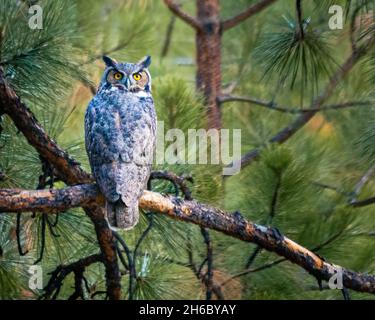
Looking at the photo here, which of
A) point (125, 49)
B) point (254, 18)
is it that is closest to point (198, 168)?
point (125, 49)

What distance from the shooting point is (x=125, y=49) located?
4434 mm

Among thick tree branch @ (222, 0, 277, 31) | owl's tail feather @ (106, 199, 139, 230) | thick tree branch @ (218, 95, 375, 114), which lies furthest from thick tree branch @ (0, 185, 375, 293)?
thick tree branch @ (222, 0, 277, 31)

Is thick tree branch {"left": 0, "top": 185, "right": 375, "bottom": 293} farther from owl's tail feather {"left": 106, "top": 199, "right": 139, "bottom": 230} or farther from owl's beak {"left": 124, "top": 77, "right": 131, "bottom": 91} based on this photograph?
owl's beak {"left": 124, "top": 77, "right": 131, "bottom": 91}

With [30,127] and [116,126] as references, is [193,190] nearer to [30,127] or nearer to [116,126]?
[116,126]

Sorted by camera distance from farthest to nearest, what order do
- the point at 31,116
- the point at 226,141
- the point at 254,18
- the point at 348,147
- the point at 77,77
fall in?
the point at 254,18 < the point at 348,147 < the point at 226,141 < the point at 77,77 < the point at 31,116

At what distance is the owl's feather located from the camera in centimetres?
255

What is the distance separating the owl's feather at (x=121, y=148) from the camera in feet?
8.36

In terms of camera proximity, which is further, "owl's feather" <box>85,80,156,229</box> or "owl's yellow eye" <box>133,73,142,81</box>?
"owl's yellow eye" <box>133,73,142,81</box>

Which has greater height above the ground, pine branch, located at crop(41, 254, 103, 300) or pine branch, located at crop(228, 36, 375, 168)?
pine branch, located at crop(228, 36, 375, 168)

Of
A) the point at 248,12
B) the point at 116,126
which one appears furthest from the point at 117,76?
the point at 248,12

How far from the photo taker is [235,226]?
2.55 metres


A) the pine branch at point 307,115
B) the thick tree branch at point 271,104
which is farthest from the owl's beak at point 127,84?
the thick tree branch at point 271,104
